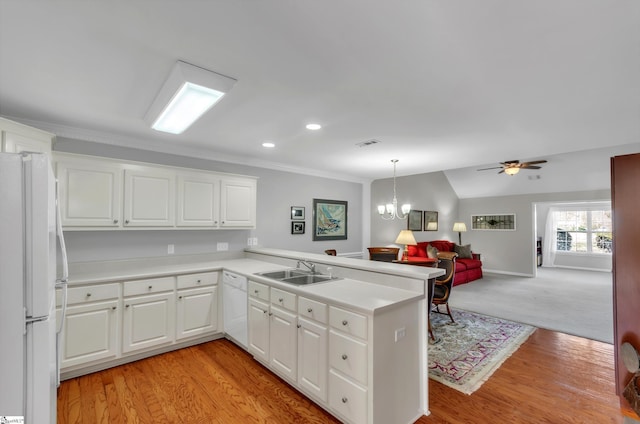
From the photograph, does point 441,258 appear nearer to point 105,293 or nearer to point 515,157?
point 515,157

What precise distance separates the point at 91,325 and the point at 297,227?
296 centimetres

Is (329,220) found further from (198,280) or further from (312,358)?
Answer: (312,358)

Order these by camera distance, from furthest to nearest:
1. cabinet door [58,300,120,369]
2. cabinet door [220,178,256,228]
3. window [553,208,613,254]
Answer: window [553,208,613,254] → cabinet door [220,178,256,228] → cabinet door [58,300,120,369]

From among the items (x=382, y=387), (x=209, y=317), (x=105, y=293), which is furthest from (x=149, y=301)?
(x=382, y=387)

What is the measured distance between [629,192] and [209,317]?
3.66 m

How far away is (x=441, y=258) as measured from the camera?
415cm

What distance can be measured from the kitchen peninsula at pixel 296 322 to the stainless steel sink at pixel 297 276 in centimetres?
10

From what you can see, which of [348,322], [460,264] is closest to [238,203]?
[348,322]

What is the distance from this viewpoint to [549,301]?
5457mm

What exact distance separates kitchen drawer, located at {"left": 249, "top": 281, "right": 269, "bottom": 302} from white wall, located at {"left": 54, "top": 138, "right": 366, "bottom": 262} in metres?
1.33

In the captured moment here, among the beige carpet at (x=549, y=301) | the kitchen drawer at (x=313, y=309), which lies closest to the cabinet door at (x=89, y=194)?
the kitchen drawer at (x=313, y=309)

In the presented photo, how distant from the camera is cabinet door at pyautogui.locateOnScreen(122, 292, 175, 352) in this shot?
2.92 meters

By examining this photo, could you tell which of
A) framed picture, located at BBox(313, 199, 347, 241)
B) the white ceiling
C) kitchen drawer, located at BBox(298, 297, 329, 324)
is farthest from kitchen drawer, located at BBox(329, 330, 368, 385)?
framed picture, located at BBox(313, 199, 347, 241)

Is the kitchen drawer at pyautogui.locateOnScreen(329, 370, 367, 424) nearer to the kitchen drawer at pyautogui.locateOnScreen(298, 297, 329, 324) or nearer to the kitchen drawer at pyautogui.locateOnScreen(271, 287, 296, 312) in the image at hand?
the kitchen drawer at pyautogui.locateOnScreen(298, 297, 329, 324)
